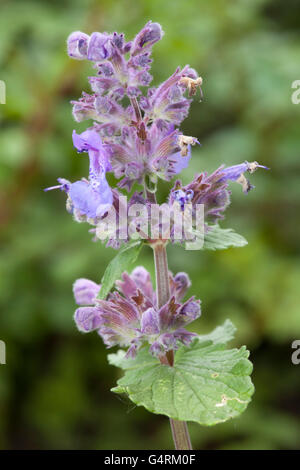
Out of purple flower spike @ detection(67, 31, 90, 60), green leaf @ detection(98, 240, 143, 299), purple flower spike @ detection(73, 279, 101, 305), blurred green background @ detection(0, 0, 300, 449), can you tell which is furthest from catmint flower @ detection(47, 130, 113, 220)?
blurred green background @ detection(0, 0, 300, 449)

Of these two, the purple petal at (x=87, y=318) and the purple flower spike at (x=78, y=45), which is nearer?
the purple flower spike at (x=78, y=45)

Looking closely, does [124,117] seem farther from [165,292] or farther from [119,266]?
Answer: [165,292]

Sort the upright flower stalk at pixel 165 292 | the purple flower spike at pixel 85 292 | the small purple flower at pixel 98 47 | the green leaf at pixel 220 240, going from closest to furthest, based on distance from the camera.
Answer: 1. the small purple flower at pixel 98 47
2. the green leaf at pixel 220 240
3. the upright flower stalk at pixel 165 292
4. the purple flower spike at pixel 85 292

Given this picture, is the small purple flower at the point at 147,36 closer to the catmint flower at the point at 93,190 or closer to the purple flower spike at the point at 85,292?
the catmint flower at the point at 93,190

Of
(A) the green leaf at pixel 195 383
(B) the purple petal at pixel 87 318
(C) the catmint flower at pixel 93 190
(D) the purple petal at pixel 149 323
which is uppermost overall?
Answer: (C) the catmint flower at pixel 93 190

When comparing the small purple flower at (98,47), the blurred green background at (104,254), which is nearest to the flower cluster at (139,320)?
the small purple flower at (98,47)

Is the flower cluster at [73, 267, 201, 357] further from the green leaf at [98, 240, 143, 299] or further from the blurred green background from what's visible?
the blurred green background

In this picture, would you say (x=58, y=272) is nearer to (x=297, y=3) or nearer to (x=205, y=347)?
(x=205, y=347)

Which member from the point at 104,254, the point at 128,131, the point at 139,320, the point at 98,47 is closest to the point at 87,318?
the point at 139,320

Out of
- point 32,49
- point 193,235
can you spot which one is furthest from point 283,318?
point 32,49

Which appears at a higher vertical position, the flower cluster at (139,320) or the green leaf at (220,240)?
the green leaf at (220,240)
